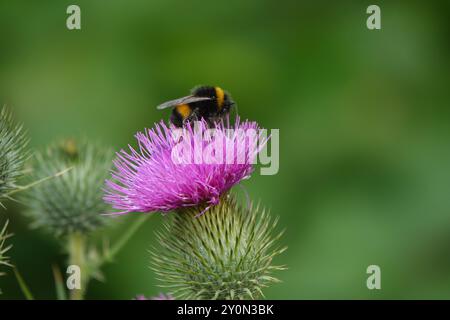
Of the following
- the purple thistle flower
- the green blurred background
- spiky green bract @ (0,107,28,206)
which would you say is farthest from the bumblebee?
the green blurred background

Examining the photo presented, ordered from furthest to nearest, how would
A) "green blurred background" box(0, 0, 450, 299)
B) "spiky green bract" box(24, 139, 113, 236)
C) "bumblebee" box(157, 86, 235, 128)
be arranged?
"green blurred background" box(0, 0, 450, 299), "spiky green bract" box(24, 139, 113, 236), "bumblebee" box(157, 86, 235, 128)

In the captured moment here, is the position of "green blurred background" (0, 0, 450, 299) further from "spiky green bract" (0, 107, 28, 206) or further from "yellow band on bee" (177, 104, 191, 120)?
"yellow band on bee" (177, 104, 191, 120)

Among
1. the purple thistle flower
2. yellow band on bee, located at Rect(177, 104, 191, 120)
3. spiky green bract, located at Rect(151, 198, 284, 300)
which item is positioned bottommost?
spiky green bract, located at Rect(151, 198, 284, 300)

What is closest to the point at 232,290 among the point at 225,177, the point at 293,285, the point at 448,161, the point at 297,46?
the point at 225,177

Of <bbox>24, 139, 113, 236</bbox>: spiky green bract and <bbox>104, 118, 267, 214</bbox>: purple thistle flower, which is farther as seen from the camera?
<bbox>24, 139, 113, 236</bbox>: spiky green bract

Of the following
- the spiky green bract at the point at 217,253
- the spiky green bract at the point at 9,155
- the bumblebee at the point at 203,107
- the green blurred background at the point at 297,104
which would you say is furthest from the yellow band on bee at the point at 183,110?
the green blurred background at the point at 297,104

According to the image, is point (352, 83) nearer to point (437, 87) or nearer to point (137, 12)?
point (437, 87)
